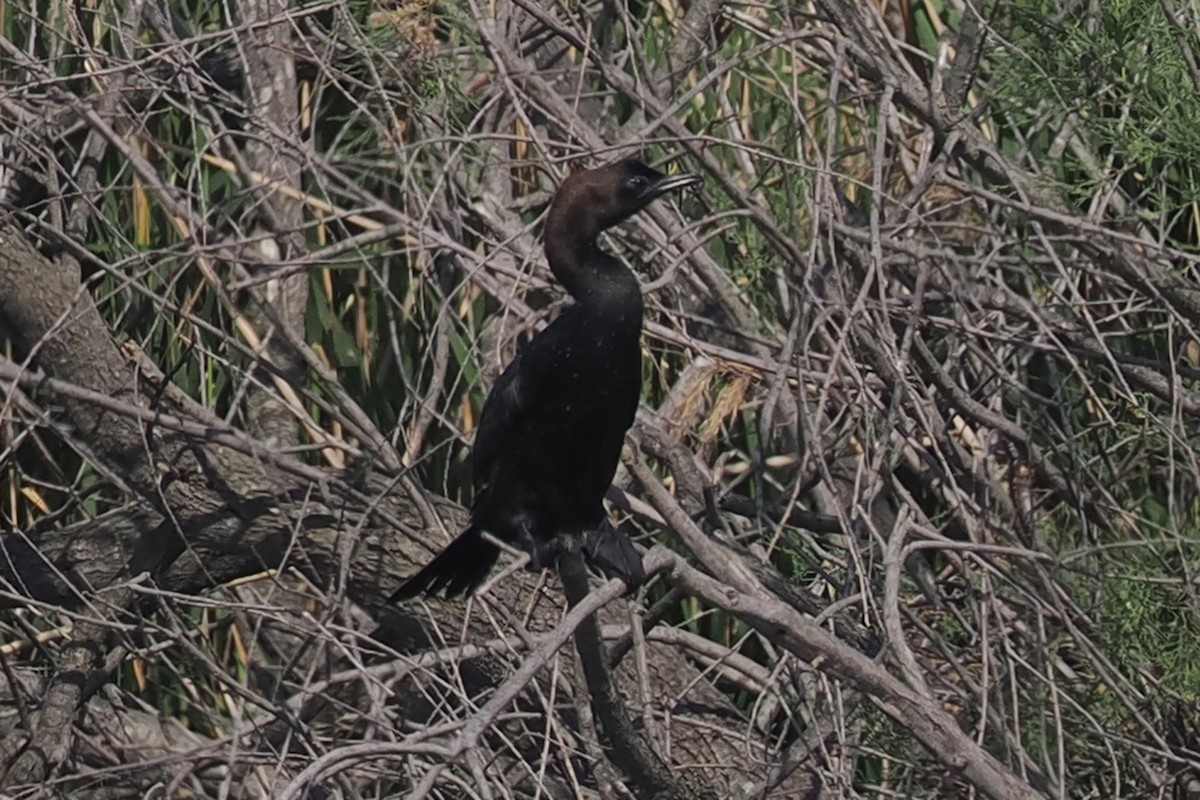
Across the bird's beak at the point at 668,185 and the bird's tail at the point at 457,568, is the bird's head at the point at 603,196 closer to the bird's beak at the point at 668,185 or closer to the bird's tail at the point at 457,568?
the bird's beak at the point at 668,185

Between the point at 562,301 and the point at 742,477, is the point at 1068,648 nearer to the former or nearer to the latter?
the point at 742,477

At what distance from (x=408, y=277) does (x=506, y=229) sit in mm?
555

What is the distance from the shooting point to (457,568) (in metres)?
3.15

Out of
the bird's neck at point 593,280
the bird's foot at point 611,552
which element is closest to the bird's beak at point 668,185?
the bird's neck at point 593,280

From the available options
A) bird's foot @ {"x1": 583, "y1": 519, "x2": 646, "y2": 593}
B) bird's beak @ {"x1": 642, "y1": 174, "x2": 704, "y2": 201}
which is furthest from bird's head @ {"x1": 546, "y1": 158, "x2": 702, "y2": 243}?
bird's foot @ {"x1": 583, "y1": 519, "x2": 646, "y2": 593}

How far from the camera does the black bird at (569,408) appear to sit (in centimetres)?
295

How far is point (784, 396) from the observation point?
136 inches

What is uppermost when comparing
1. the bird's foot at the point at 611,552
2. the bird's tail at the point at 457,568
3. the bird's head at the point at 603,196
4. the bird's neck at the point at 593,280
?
the bird's head at the point at 603,196

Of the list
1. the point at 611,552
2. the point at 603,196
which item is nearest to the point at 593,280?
the point at 603,196

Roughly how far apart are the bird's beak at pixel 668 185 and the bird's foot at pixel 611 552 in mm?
547

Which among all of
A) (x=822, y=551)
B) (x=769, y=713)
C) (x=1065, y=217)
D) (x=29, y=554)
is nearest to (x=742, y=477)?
(x=822, y=551)

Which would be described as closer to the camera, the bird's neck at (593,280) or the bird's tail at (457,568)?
the bird's neck at (593,280)

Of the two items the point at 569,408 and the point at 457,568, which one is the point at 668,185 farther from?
the point at 457,568

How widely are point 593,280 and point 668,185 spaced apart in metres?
0.19
